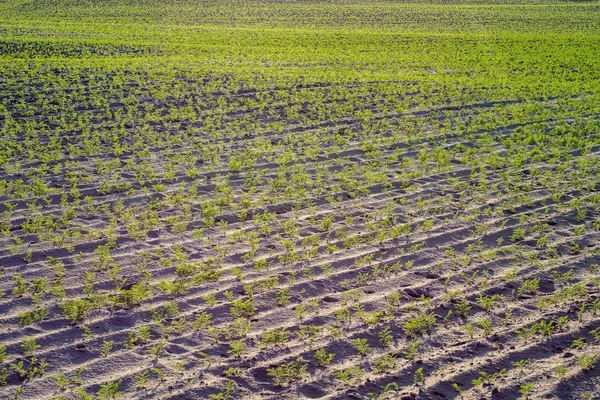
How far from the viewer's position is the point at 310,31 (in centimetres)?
2219

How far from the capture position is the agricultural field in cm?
394

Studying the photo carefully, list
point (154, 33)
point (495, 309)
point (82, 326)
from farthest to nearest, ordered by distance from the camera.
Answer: point (154, 33)
point (495, 309)
point (82, 326)

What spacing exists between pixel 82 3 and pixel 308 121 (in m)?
25.1

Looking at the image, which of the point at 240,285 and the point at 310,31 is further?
the point at 310,31

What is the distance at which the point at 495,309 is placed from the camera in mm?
4609

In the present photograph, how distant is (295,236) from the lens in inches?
225

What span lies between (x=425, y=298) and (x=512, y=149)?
4488 millimetres

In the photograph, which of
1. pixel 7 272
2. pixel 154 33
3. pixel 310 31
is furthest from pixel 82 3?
pixel 7 272

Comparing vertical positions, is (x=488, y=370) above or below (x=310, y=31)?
below

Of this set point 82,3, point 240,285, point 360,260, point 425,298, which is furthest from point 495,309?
point 82,3

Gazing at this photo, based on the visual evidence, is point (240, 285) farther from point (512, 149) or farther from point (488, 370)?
point (512, 149)

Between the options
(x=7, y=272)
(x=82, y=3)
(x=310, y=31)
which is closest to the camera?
(x=7, y=272)

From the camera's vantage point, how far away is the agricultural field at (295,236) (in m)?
3.94

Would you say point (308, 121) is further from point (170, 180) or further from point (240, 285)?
point (240, 285)
